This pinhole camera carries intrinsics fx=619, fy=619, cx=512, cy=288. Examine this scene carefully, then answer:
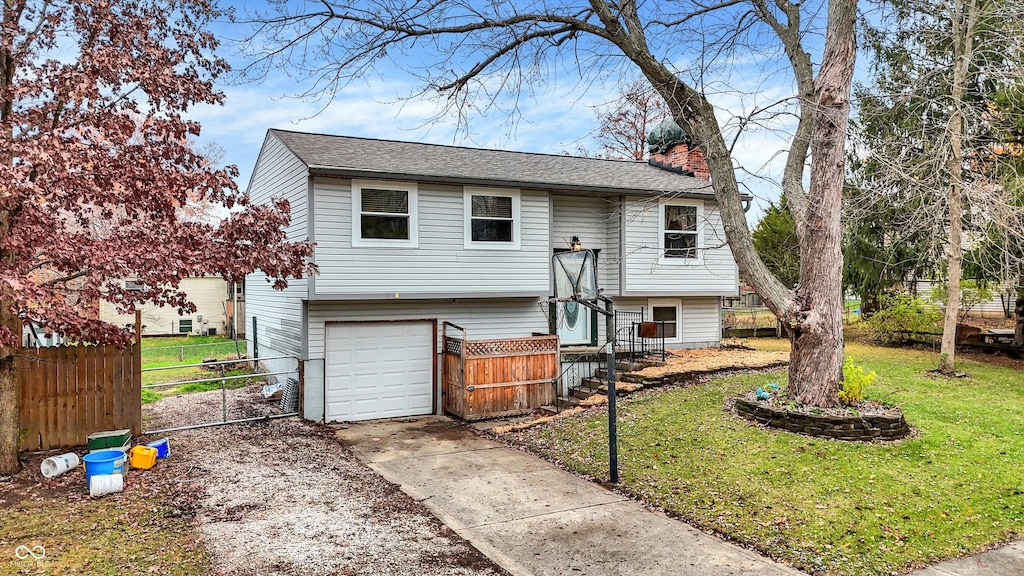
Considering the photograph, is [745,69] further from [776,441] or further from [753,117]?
[776,441]

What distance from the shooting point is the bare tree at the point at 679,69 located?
877 cm

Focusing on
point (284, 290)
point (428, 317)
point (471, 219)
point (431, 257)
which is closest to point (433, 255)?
point (431, 257)

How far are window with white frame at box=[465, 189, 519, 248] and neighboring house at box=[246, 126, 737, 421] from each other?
0.03 metres

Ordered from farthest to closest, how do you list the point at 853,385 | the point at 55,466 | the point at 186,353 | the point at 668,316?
1. the point at 186,353
2. the point at 668,316
3. the point at 853,385
4. the point at 55,466

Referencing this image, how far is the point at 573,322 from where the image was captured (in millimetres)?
14109

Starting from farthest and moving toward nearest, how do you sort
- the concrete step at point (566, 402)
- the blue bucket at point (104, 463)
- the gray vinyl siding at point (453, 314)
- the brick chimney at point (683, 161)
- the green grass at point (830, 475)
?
the brick chimney at point (683, 161) < the concrete step at point (566, 402) < the gray vinyl siding at point (453, 314) < the blue bucket at point (104, 463) < the green grass at point (830, 475)

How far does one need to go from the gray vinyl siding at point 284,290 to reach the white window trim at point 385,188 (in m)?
0.85

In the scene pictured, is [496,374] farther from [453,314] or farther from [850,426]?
[850,426]

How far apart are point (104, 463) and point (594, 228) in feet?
35.5

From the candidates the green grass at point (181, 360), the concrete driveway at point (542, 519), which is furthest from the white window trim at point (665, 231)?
the green grass at point (181, 360)

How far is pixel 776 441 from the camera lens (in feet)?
26.9

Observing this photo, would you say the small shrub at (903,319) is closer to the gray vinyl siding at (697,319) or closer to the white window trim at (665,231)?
the gray vinyl siding at (697,319)

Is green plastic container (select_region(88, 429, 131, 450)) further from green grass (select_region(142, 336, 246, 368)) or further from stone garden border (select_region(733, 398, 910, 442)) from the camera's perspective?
green grass (select_region(142, 336, 246, 368))

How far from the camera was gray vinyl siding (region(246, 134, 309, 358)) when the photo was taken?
1179 cm
